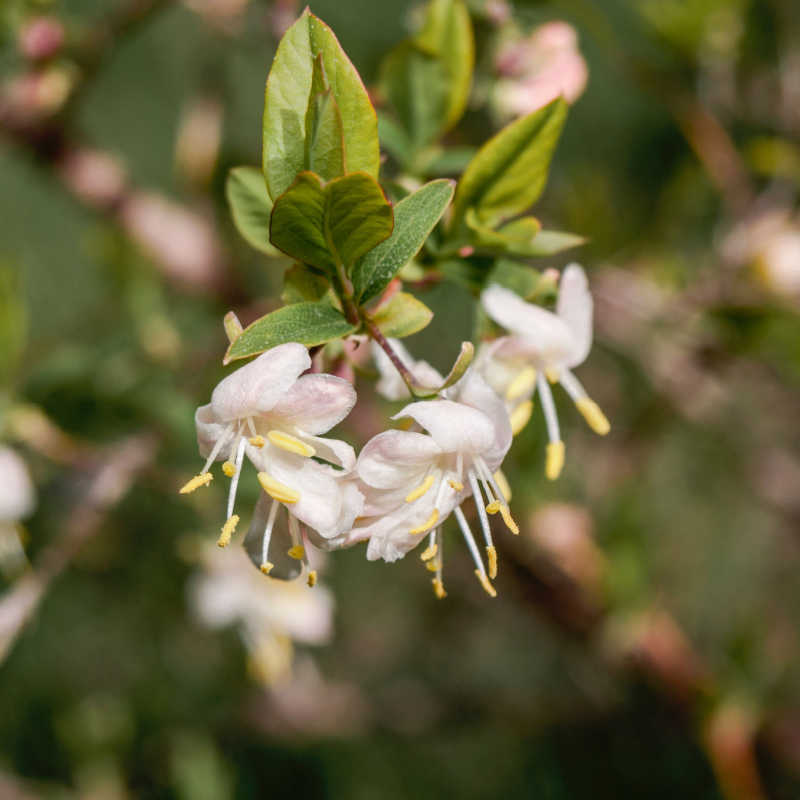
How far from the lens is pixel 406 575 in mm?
1451

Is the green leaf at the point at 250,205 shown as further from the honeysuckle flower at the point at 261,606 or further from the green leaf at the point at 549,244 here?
the honeysuckle flower at the point at 261,606

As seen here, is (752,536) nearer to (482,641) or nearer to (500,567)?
(482,641)

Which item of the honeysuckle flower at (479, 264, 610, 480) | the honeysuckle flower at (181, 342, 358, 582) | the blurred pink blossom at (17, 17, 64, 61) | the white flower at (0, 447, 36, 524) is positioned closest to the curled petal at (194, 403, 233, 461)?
the honeysuckle flower at (181, 342, 358, 582)

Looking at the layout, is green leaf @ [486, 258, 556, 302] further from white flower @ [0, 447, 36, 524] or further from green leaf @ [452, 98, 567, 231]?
white flower @ [0, 447, 36, 524]

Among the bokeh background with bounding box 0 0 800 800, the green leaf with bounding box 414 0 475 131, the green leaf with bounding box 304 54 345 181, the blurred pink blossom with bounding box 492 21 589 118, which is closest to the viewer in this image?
the green leaf with bounding box 304 54 345 181

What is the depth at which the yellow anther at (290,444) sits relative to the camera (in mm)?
301

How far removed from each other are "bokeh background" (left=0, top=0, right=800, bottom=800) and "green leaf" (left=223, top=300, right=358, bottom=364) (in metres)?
0.32

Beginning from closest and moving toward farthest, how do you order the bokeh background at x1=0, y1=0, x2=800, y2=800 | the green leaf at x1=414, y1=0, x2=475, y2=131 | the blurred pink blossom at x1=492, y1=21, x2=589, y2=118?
the green leaf at x1=414, y1=0, x2=475, y2=131, the blurred pink blossom at x1=492, y1=21, x2=589, y2=118, the bokeh background at x1=0, y1=0, x2=800, y2=800

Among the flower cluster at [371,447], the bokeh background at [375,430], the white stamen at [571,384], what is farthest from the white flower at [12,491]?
the white stamen at [571,384]

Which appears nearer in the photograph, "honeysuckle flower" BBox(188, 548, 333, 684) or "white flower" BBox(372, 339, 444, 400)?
"white flower" BBox(372, 339, 444, 400)

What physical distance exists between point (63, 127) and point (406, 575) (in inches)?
37.3

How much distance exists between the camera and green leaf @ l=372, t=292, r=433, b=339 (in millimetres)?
311

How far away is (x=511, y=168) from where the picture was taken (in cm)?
36

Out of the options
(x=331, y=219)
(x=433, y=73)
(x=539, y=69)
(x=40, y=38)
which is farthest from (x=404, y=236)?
(x=40, y=38)
